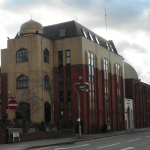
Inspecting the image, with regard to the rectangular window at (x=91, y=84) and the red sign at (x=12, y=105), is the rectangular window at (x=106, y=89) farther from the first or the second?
the red sign at (x=12, y=105)

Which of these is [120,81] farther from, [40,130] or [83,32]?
[40,130]

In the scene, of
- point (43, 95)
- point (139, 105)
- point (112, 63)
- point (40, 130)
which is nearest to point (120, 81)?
point (112, 63)

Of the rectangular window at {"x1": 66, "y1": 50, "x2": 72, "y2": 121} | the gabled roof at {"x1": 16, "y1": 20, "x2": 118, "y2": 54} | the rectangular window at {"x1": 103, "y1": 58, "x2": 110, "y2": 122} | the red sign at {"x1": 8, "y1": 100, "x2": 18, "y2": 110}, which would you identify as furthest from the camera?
the rectangular window at {"x1": 103, "y1": 58, "x2": 110, "y2": 122}

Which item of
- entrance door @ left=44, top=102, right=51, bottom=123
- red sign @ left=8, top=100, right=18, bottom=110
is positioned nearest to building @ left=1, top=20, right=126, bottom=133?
entrance door @ left=44, top=102, right=51, bottom=123

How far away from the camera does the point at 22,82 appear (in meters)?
39.4

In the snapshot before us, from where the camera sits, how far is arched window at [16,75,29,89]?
39.1 metres

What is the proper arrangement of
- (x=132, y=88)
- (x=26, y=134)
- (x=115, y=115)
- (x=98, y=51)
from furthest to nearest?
(x=132, y=88), (x=115, y=115), (x=98, y=51), (x=26, y=134)

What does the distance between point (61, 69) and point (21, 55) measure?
6164 mm

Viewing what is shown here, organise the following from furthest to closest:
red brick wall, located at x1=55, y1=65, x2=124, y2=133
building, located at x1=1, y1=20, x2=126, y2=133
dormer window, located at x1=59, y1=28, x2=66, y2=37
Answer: dormer window, located at x1=59, y1=28, x2=66, y2=37, red brick wall, located at x1=55, y1=65, x2=124, y2=133, building, located at x1=1, y1=20, x2=126, y2=133

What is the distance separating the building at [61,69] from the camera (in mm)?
38719

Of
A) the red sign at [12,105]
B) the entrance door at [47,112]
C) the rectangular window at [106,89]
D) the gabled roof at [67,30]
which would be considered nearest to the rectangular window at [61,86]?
the entrance door at [47,112]

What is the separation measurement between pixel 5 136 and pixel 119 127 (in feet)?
98.7

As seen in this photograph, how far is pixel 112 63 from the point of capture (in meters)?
49.2

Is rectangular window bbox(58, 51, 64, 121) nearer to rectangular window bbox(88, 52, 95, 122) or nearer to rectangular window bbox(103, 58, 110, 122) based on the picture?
rectangular window bbox(88, 52, 95, 122)
